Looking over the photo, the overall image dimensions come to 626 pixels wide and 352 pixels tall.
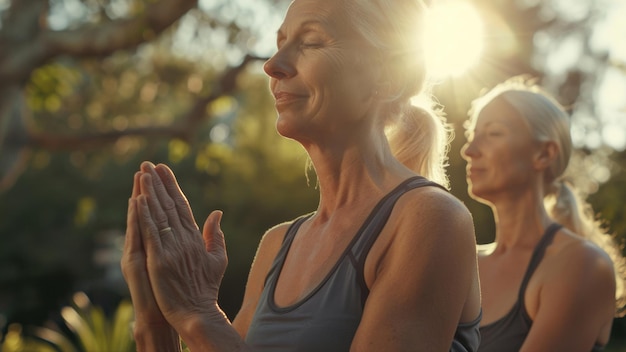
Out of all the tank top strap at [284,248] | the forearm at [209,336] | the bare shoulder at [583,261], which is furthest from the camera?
the bare shoulder at [583,261]

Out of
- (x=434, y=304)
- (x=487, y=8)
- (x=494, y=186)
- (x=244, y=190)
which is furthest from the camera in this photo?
(x=244, y=190)

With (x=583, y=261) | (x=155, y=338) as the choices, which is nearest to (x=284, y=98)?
(x=155, y=338)

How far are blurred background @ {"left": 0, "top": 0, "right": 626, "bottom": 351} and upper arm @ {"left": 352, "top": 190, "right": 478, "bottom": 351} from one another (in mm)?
590

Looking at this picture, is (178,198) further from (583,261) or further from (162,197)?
(583,261)

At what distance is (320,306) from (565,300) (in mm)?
2007

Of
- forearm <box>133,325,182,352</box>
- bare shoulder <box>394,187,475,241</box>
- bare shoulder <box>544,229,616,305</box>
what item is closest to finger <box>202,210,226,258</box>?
forearm <box>133,325,182,352</box>

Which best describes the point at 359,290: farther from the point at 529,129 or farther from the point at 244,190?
the point at 244,190

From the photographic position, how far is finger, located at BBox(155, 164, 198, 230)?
2.54 metres

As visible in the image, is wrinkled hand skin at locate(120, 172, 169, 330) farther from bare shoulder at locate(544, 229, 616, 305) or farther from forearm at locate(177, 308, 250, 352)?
bare shoulder at locate(544, 229, 616, 305)

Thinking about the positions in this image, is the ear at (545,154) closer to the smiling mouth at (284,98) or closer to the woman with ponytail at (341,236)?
the woman with ponytail at (341,236)

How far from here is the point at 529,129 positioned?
177 inches

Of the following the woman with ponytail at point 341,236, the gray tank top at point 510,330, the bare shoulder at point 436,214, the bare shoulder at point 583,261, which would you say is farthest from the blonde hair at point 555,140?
the bare shoulder at point 436,214

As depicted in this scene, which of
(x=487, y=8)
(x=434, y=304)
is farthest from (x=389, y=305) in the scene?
(x=487, y=8)

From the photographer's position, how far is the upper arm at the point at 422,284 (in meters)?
2.32
